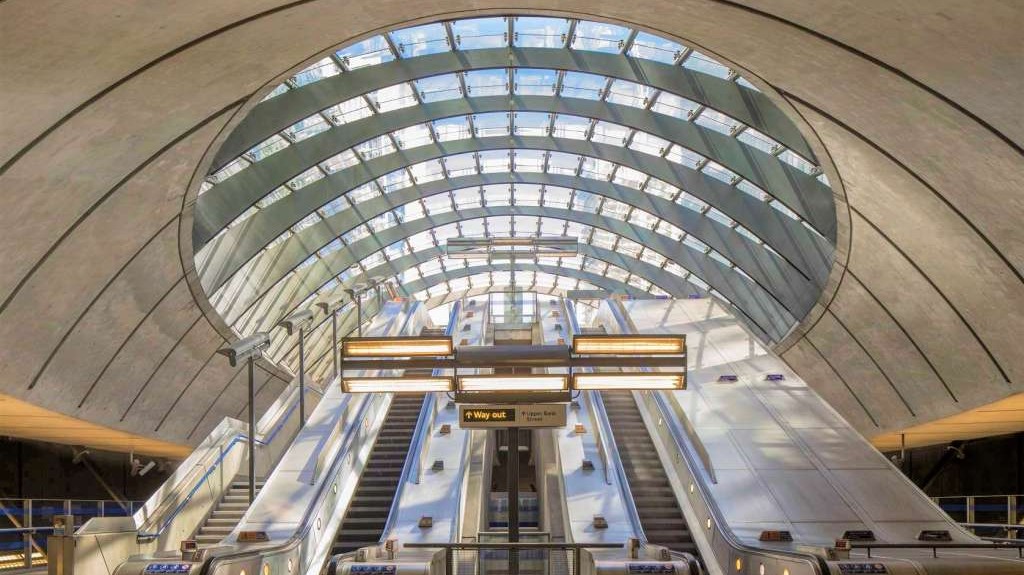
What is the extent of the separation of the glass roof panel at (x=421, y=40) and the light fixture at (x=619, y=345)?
16.6 meters

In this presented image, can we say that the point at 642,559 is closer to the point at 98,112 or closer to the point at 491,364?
the point at 491,364

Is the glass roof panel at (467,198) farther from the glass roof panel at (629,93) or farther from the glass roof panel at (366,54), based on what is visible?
the glass roof panel at (366,54)

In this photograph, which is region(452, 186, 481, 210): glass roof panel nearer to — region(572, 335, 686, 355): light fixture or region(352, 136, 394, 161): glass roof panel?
region(352, 136, 394, 161): glass roof panel

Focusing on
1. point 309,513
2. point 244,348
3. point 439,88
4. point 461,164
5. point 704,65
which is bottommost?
point 309,513

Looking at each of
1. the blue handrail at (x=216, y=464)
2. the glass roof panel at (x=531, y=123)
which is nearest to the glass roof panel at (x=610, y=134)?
the glass roof panel at (x=531, y=123)

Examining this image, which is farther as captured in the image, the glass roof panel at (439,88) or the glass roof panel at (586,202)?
the glass roof panel at (586,202)

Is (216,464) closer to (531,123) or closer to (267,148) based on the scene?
(267,148)

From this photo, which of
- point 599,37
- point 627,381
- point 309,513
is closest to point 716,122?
point 599,37

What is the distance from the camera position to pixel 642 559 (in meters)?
12.5

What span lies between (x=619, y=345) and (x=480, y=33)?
1748 cm

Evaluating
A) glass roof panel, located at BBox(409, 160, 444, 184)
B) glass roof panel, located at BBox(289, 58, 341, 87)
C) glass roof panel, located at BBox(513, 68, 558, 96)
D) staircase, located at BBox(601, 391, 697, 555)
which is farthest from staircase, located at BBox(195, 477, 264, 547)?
glass roof panel, located at BBox(409, 160, 444, 184)

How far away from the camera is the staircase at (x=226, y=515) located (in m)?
18.7

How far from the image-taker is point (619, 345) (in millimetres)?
12617

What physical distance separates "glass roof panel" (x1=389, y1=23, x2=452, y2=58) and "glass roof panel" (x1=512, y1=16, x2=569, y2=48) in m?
2.01
